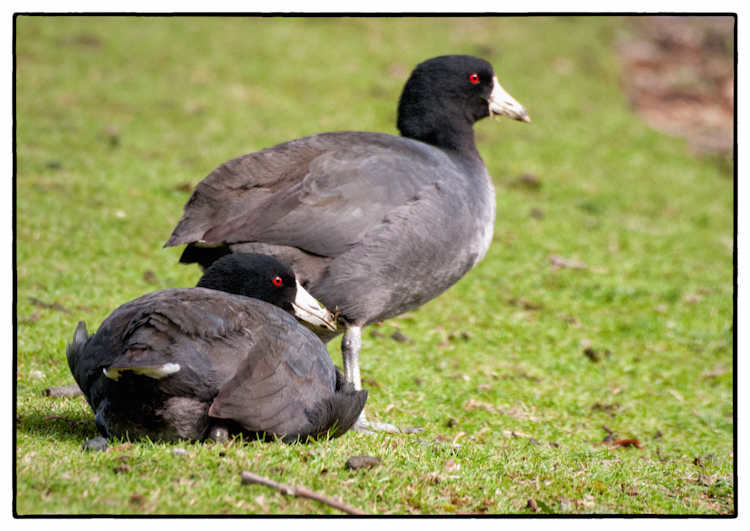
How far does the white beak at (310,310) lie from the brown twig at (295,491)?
4.88 feet

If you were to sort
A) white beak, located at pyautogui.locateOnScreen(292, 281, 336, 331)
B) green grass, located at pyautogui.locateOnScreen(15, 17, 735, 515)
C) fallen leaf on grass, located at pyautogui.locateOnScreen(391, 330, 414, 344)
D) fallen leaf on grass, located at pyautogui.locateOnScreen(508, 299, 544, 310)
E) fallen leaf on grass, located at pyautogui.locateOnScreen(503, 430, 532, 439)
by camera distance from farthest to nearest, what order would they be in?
fallen leaf on grass, located at pyautogui.locateOnScreen(508, 299, 544, 310)
fallen leaf on grass, located at pyautogui.locateOnScreen(391, 330, 414, 344)
fallen leaf on grass, located at pyautogui.locateOnScreen(503, 430, 532, 439)
white beak, located at pyautogui.locateOnScreen(292, 281, 336, 331)
green grass, located at pyautogui.locateOnScreen(15, 17, 735, 515)

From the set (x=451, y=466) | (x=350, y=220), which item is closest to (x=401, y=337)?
(x=350, y=220)

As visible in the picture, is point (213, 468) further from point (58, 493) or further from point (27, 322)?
point (27, 322)

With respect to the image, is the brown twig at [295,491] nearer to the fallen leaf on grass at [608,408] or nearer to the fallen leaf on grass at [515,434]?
the fallen leaf on grass at [515,434]

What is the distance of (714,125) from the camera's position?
17.0 meters

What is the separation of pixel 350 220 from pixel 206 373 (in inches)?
68.2

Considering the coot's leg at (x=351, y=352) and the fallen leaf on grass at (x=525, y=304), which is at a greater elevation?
the coot's leg at (x=351, y=352)

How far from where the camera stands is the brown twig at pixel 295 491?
3.41 metres

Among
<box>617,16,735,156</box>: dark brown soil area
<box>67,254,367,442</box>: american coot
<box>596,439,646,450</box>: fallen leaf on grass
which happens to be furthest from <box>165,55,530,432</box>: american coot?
<box>617,16,735,156</box>: dark brown soil area

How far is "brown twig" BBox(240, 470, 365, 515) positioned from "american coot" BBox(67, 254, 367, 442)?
40cm

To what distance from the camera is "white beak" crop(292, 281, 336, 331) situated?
4.88 m

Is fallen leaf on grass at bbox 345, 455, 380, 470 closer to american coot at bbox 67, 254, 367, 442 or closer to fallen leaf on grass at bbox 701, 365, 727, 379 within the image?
american coot at bbox 67, 254, 367, 442

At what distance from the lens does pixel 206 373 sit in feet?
12.5

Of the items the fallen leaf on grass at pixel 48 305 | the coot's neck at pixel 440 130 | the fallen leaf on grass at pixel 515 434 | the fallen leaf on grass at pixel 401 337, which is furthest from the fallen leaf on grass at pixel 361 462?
the fallen leaf on grass at pixel 48 305
